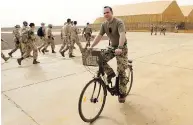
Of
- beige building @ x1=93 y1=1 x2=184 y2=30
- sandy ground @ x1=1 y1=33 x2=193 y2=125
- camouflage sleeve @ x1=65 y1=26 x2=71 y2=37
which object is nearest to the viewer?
sandy ground @ x1=1 y1=33 x2=193 y2=125

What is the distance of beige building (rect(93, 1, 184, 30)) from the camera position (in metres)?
43.2

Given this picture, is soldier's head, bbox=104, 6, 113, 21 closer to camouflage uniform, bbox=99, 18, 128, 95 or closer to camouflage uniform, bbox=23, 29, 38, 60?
camouflage uniform, bbox=99, 18, 128, 95

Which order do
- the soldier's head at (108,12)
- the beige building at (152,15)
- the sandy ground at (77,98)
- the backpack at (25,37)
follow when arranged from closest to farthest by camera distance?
the sandy ground at (77,98) → the soldier's head at (108,12) → the backpack at (25,37) → the beige building at (152,15)

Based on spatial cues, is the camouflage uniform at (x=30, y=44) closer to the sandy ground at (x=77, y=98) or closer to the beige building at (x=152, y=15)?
the sandy ground at (x=77, y=98)

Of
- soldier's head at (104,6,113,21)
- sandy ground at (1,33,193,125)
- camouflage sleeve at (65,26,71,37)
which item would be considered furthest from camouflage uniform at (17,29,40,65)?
soldier's head at (104,6,113,21)

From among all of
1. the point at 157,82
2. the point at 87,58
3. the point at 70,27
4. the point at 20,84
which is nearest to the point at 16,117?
the point at 87,58

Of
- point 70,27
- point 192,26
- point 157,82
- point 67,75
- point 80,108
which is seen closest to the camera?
point 80,108

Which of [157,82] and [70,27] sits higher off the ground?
[70,27]

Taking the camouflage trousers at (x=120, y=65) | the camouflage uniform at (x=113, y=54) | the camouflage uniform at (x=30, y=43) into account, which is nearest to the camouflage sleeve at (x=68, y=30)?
the camouflage uniform at (x=30, y=43)

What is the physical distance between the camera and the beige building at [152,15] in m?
43.2

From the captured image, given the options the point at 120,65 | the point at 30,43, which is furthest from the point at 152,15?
the point at 120,65

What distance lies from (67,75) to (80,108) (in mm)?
3466

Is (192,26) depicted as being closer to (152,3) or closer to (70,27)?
(152,3)

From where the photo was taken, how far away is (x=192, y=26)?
1655 inches
